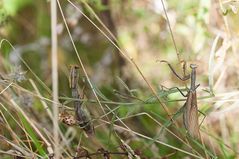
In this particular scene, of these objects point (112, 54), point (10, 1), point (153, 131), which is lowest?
point (153, 131)

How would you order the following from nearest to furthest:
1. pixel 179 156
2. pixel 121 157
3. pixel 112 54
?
pixel 121 157, pixel 179 156, pixel 112 54

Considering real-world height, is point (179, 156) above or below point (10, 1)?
below

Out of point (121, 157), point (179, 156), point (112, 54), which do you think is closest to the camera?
point (121, 157)

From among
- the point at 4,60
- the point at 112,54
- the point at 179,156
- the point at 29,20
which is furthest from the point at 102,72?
the point at 179,156

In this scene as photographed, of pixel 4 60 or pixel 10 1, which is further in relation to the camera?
pixel 10 1

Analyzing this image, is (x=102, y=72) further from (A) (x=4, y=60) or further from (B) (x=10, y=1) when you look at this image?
(A) (x=4, y=60)

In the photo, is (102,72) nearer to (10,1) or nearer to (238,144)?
(10,1)

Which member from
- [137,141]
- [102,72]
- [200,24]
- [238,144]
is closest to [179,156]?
[137,141]

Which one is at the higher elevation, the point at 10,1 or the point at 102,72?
the point at 10,1

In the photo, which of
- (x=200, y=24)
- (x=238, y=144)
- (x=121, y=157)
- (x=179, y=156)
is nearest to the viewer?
(x=121, y=157)
